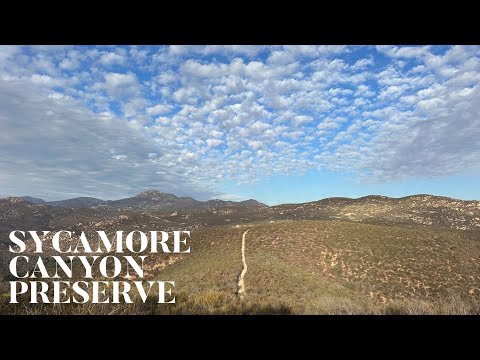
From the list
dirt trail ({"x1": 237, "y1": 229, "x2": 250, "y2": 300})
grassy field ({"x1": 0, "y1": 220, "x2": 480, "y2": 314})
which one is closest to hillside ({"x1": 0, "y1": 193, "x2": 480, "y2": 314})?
grassy field ({"x1": 0, "y1": 220, "x2": 480, "y2": 314})

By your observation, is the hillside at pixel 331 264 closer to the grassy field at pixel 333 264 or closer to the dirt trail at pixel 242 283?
the grassy field at pixel 333 264

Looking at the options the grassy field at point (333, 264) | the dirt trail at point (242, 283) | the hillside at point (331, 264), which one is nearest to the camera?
the dirt trail at point (242, 283)

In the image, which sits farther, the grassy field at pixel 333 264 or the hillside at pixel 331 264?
the grassy field at pixel 333 264

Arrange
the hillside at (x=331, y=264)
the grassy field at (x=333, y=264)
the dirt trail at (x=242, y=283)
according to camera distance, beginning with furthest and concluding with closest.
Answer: the grassy field at (x=333, y=264) → the hillside at (x=331, y=264) → the dirt trail at (x=242, y=283)

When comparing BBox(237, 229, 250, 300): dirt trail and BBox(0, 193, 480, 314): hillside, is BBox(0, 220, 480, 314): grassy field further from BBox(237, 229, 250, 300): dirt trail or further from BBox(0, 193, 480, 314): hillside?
BBox(237, 229, 250, 300): dirt trail

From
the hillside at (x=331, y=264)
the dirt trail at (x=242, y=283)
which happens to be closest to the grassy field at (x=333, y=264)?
the hillside at (x=331, y=264)

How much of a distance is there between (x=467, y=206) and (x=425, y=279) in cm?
7662

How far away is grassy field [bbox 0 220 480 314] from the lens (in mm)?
29484

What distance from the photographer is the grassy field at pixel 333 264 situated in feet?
96.7
